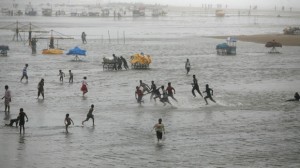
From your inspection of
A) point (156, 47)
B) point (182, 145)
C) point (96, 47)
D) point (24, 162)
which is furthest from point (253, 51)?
point (24, 162)

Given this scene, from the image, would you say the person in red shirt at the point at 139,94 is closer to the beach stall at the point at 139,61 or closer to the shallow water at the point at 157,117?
the shallow water at the point at 157,117

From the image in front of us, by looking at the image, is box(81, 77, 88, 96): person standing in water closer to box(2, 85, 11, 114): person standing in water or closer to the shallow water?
the shallow water

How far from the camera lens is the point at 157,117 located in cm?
2330

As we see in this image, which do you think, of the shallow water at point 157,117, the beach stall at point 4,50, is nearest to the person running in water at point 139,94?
the shallow water at point 157,117

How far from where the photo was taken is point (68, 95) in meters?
28.4

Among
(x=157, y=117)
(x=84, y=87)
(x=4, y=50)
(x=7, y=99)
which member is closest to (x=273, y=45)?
(x=4, y=50)

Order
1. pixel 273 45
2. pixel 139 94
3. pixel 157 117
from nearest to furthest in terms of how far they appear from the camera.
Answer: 1. pixel 157 117
2. pixel 139 94
3. pixel 273 45

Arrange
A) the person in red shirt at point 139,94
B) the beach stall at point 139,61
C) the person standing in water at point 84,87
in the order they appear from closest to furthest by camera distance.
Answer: the person in red shirt at point 139,94
the person standing in water at point 84,87
the beach stall at point 139,61

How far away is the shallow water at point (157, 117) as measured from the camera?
17.4 meters

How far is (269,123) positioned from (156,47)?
35.0 meters

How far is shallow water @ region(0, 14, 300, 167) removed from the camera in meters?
17.4

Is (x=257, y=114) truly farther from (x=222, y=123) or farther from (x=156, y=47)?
(x=156, y=47)

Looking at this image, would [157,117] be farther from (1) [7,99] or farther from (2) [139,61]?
(2) [139,61]

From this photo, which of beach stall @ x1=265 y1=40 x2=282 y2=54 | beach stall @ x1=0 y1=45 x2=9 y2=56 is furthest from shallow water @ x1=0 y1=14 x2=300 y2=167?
beach stall @ x1=265 y1=40 x2=282 y2=54
